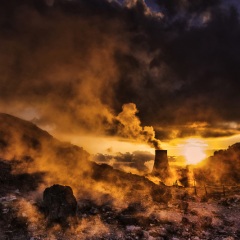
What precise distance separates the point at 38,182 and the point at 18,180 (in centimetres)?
113

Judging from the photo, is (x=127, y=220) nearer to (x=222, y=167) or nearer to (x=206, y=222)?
(x=206, y=222)

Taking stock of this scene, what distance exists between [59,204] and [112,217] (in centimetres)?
267

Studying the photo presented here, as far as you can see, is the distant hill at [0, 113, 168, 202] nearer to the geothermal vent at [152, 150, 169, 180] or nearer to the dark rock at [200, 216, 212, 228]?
the dark rock at [200, 216, 212, 228]

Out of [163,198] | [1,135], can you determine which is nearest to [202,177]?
[163,198]

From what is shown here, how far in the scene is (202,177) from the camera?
102 feet

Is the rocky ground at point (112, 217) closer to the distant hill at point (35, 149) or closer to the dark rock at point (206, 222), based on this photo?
the dark rock at point (206, 222)

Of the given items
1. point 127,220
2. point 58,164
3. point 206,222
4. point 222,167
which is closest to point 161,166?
point 222,167

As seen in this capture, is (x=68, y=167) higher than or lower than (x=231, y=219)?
higher

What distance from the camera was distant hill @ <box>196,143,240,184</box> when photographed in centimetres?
2884

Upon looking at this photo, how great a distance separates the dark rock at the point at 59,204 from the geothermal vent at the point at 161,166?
19.5 metres

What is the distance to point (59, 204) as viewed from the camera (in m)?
11.6

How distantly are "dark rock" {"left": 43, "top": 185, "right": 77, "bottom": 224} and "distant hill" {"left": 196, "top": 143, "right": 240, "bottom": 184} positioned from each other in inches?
801

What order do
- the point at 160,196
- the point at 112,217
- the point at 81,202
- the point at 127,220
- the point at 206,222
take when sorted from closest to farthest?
the point at 127,220
the point at 206,222
the point at 112,217
the point at 81,202
the point at 160,196

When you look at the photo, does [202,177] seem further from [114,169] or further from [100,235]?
[100,235]
